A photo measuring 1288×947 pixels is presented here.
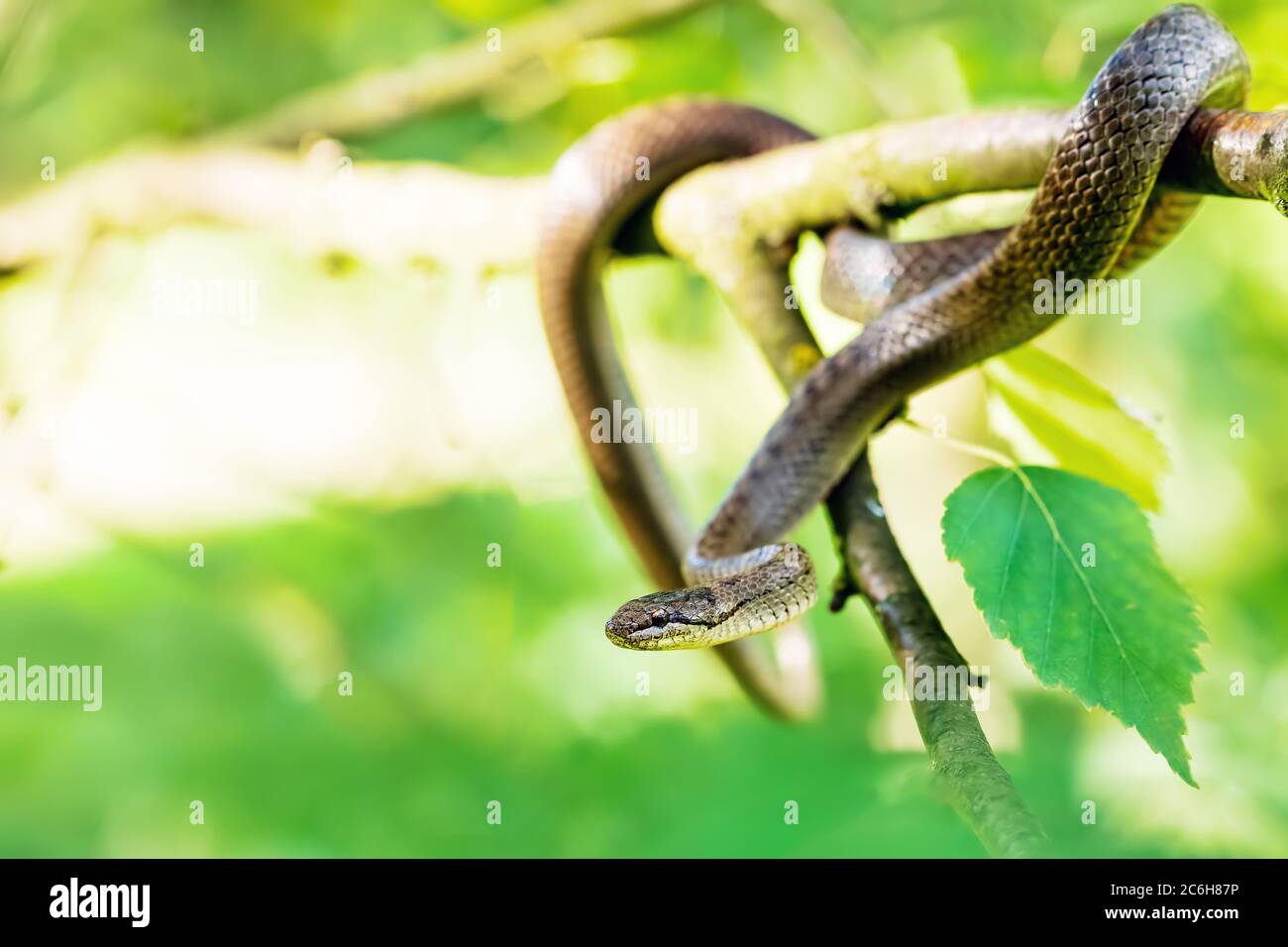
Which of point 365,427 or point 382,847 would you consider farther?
point 365,427

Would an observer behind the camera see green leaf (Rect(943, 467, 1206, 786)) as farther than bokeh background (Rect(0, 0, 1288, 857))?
No

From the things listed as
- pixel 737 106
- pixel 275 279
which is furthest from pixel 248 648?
pixel 737 106

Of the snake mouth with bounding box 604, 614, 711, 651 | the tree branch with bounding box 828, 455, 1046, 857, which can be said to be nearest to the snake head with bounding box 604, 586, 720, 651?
the snake mouth with bounding box 604, 614, 711, 651

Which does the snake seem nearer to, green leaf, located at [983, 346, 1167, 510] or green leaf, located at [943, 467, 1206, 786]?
green leaf, located at [983, 346, 1167, 510]

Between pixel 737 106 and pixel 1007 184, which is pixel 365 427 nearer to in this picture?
pixel 737 106

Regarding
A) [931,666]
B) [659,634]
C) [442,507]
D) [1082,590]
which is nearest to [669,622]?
[659,634]

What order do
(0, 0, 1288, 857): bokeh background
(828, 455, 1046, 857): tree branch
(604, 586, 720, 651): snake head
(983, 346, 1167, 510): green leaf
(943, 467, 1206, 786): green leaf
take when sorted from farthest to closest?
(0, 0, 1288, 857): bokeh background → (604, 586, 720, 651): snake head → (983, 346, 1167, 510): green leaf → (943, 467, 1206, 786): green leaf → (828, 455, 1046, 857): tree branch

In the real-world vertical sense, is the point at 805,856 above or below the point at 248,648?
below

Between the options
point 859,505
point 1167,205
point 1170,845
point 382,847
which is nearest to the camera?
point 1167,205
